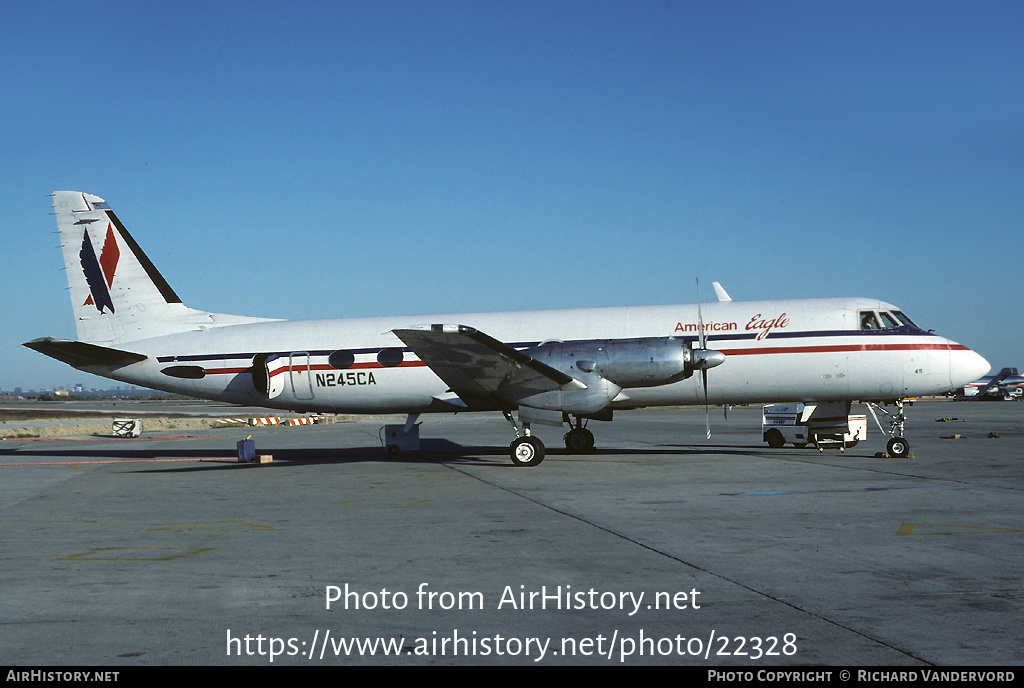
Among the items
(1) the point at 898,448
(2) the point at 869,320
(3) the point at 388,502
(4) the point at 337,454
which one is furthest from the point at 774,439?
(3) the point at 388,502

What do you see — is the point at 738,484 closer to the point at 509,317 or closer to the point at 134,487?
the point at 509,317

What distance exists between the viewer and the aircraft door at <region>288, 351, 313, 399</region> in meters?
24.4

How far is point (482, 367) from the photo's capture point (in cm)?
2123

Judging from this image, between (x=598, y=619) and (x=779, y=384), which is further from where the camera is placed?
(x=779, y=384)

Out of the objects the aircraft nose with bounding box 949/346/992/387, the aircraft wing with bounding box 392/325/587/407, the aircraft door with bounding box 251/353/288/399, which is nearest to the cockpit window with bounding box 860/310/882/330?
the aircraft nose with bounding box 949/346/992/387

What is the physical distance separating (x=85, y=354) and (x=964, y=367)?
81.6 feet

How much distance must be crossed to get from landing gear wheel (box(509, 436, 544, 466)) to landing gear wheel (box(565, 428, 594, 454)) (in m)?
4.72

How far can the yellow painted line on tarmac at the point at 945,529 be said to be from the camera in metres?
10.5

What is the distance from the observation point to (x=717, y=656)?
5793 millimetres

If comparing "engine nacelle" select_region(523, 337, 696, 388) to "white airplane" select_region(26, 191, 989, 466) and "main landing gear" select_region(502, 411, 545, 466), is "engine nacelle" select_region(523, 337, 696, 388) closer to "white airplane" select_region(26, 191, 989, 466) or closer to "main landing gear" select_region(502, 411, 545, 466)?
"white airplane" select_region(26, 191, 989, 466)

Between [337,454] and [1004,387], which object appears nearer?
[337,454]

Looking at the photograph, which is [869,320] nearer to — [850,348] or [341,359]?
[850,348]
